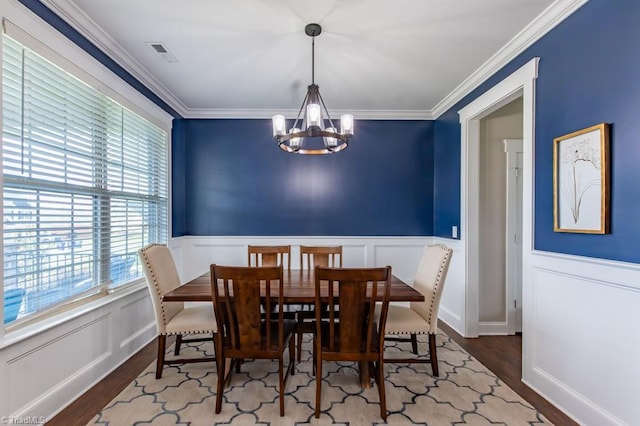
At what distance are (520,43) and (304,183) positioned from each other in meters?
2.61

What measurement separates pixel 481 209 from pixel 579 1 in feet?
6.48

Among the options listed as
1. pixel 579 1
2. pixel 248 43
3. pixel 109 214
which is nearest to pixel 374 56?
pixel 248 43

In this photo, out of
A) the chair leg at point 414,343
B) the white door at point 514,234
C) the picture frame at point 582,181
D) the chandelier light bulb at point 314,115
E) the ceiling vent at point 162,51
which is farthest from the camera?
the white door at point 514,234

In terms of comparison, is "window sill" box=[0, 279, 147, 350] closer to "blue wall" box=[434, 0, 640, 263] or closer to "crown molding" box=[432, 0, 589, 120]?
"blue wall" box=[434, 0, 640, 263]

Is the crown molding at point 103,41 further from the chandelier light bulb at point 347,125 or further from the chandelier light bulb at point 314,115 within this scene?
the chandelier light bulb at point 347,125

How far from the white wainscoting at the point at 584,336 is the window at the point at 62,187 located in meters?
3.30

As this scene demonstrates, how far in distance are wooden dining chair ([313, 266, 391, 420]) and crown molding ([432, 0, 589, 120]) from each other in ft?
6.58

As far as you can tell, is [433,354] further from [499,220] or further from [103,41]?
[103,41]

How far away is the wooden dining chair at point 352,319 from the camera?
1.82 m

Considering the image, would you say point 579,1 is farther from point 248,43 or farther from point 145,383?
point 145,383

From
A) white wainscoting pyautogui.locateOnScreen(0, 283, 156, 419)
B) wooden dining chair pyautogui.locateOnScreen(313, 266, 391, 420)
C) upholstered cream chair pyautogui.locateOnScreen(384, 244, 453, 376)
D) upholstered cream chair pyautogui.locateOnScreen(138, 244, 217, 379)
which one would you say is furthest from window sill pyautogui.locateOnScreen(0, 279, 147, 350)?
upholstered cream chair pyautogui.locateOnScreen(384, 244, 453, 376)

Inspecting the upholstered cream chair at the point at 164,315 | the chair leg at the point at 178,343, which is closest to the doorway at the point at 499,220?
the upholstered cream chair at the point at 164,315

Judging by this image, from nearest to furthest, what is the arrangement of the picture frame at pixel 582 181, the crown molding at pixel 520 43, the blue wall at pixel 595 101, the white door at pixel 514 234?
the blue wall at pixel 595 101 < the picture frame at pixel 582 181 < the crown molding at pixel 520 43 < the white door at pixel 514 234

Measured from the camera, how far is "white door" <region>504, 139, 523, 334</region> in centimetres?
341
